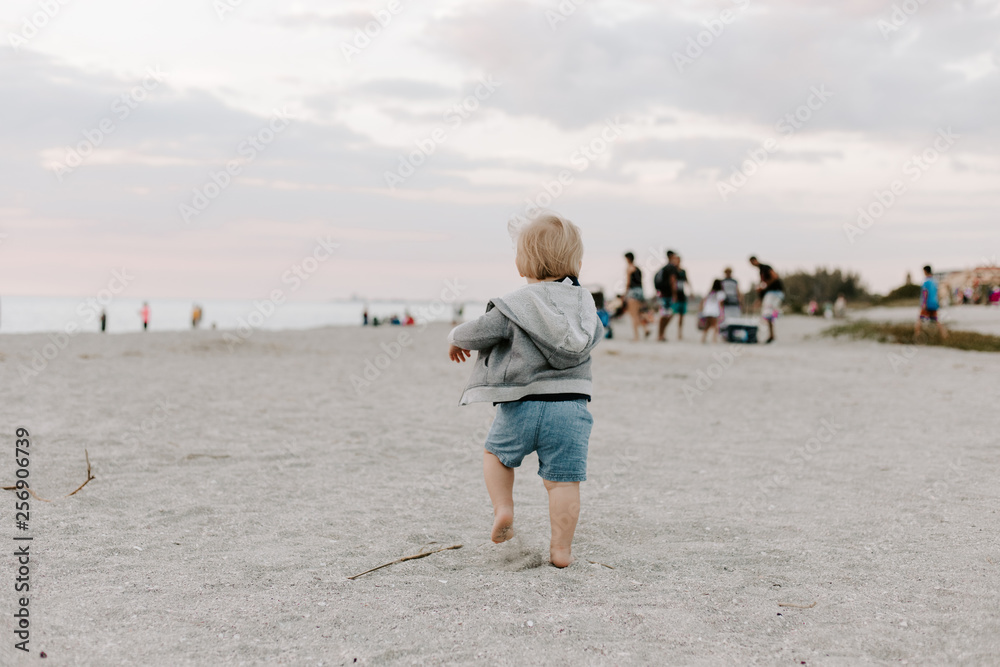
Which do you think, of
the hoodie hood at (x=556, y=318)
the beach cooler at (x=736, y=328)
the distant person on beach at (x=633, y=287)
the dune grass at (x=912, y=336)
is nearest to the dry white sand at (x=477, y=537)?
the hoodie hood at (x=556, y=318)

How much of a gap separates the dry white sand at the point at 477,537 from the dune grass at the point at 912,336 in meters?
8.40

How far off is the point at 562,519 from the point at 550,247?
118cm

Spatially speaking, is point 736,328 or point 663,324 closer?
point 663,324

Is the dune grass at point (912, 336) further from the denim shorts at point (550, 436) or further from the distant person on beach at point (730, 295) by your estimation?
the denim shorts at point (550, 436)

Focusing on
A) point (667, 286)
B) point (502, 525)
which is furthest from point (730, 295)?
point (502, 525)

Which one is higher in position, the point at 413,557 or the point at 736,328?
the point at 736,328

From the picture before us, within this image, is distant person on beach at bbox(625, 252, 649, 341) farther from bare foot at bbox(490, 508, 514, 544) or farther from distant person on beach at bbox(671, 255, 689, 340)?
bare foot at bbox(490, 508, 514, 544)

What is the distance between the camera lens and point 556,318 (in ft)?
10.1

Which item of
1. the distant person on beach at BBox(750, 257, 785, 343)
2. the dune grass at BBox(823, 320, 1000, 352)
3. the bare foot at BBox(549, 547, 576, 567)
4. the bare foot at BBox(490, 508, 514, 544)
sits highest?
the distant person on beach at BBox(750, 257, 785, 343)

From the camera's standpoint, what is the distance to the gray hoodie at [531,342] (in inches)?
121

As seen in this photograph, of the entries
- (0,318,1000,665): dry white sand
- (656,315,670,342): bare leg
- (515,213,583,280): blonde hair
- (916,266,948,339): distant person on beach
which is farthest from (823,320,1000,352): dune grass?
(515,213,583,280): blonde hair

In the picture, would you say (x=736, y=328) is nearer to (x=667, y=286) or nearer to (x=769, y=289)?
(x=769, y=289)

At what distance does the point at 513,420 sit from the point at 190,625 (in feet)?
4.71

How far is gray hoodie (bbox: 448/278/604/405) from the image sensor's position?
10.1 feet
